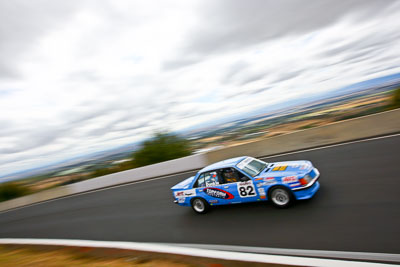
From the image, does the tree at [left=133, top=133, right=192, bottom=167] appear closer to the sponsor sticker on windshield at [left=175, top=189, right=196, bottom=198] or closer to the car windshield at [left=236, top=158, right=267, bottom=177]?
the sponsor sticker on windshield at [left=175, top=189, right=196, bottom=198]

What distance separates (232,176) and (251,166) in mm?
626

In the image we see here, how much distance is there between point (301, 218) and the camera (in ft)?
16.7

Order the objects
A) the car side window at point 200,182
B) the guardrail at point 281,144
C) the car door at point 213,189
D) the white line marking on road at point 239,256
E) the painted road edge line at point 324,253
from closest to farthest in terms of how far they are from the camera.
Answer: the white line marking on road at point 239,256, the painted road edge line at point 324,253, the car door at point 213,189, the car side window at point 200,182, the guardrail at point 281,144

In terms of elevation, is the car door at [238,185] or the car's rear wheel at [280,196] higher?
the car door at [238,185]

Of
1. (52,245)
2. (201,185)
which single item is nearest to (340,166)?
(201,185)

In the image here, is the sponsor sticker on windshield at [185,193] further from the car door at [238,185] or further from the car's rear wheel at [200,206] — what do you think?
the car door at [238,185]

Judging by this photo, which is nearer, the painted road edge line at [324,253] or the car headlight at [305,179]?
the painted road edge line at [324,253]

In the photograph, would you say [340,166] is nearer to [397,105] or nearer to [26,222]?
[397,105]

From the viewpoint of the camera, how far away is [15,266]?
5402 millimetres

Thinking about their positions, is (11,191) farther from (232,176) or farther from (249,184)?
(249,184)

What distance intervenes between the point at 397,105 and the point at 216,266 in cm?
1368

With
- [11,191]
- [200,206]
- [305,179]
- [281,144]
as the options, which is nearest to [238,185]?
[200,206]

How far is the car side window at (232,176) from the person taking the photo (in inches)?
237

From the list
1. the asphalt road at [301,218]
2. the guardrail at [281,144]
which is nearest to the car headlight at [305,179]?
the asphalt road at [301,218]
